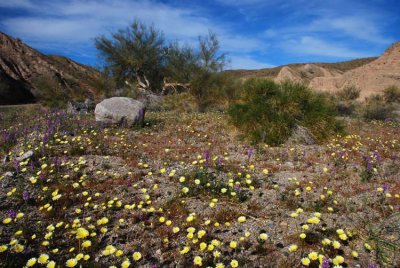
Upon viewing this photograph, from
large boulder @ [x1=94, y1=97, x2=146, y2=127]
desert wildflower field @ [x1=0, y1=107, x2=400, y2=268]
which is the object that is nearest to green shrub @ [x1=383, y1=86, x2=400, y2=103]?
desert wildflower field @ [x1=0, y1=107, x2=400, y2=268]

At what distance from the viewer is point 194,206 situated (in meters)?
3.99

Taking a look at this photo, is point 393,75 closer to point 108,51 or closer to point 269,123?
point 269,123

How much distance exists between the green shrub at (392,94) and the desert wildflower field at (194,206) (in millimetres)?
15908

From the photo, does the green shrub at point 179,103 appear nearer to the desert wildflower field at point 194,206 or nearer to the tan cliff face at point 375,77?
the desert wildflower field at point 194,206

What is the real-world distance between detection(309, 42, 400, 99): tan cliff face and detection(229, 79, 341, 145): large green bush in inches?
658

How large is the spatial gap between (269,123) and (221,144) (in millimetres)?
1573

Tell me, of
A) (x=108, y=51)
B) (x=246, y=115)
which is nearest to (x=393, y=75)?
(x=246, y=115)

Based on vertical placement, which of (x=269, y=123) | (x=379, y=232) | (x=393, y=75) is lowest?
(x=379, y=232)

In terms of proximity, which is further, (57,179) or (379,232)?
(57,179)

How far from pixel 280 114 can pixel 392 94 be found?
56.0 feet

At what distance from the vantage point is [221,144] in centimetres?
739

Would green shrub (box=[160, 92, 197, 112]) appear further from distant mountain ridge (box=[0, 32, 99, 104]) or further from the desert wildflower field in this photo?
distant mountain ridge (box=[0, 32, 99, 104])

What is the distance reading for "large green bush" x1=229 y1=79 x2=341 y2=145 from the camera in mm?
7605

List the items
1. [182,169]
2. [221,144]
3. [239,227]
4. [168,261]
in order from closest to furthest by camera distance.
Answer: [168,261] < [239,227] < [182,169] < [221,144]
